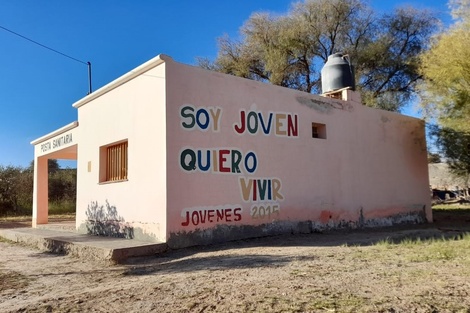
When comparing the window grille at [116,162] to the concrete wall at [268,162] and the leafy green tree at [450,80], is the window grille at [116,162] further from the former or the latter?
the leafy green tree at [450,80]

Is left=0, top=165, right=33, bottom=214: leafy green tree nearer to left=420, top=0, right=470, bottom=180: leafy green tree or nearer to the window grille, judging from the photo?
the window grille

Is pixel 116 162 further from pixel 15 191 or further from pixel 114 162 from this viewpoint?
pixel 15 191

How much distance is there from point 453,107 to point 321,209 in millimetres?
6343

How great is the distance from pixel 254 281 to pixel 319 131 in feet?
23.3

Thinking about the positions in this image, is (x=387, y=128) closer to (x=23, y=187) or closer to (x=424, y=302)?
(x=424, y=302)

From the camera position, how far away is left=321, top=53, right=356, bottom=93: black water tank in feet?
41.0

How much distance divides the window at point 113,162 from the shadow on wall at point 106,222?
700 millimetres

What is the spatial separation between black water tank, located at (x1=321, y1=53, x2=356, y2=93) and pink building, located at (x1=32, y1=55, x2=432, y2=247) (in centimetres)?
71

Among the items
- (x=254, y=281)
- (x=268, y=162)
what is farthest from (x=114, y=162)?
(x=254, y=281)

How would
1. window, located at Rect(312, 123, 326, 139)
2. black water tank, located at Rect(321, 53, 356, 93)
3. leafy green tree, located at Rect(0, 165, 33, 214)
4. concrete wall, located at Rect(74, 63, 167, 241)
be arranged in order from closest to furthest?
concrete wall, located at Rect(74, 63, 167, 241) → window, located at Rect(312, 123, 326, 139) → black water tank, located at Rect(321, 53, 356, 93) → leafy green tree, located at Rect(0, 165, 33, 214)

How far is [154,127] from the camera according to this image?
8117 millimetres

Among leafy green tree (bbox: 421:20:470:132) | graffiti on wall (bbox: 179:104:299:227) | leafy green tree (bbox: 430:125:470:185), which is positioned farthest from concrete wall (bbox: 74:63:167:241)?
leafy green tree (bbox: 430:125:470:185)

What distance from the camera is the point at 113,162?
32.4 feet

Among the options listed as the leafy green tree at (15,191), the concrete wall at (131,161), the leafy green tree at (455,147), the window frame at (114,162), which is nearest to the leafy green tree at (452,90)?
the leafy green tree at (455,147)
